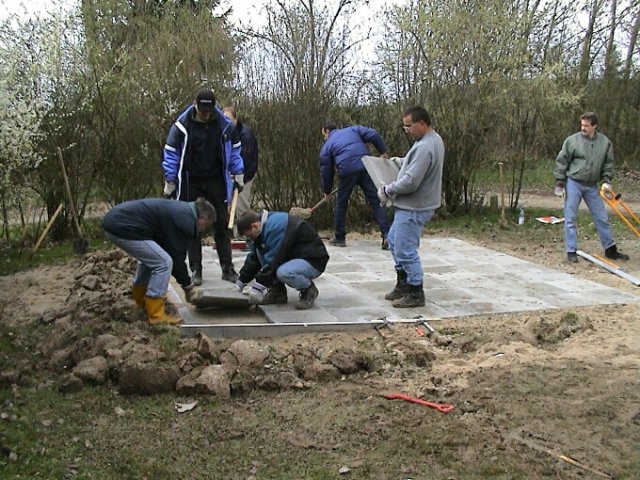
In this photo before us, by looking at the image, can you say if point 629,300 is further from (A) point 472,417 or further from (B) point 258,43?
(B) point 258,43

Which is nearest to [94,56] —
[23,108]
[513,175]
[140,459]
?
[23,108]

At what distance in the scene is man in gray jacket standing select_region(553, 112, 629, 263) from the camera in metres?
8.26

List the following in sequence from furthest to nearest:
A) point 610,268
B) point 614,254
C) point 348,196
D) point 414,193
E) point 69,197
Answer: point 348,196, point 69,197, point 614,254, point 610,268, point 414,193

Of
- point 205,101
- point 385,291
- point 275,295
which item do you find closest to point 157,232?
Answer: point 275,295

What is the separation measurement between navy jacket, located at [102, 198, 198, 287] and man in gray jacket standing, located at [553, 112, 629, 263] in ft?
16.0

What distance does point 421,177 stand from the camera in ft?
19.1

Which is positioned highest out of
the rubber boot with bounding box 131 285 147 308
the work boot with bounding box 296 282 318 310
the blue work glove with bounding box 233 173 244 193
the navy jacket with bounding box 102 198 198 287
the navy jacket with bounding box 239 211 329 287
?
the blue work glove with bounding box 233 173 244 193

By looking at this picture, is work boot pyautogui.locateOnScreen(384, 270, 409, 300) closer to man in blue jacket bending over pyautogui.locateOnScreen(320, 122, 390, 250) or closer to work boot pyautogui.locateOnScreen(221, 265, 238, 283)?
work boot pyautogui.locateOnScreen(221, 265, 238, 283)

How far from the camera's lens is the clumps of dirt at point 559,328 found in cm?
542

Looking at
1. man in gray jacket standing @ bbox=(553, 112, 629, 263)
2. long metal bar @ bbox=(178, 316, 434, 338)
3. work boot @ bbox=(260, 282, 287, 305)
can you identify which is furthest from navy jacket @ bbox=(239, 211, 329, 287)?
man in gray jacket standing @ bbox=(553, 112, 629, 263)

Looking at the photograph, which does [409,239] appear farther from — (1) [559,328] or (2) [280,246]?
(1) [559,328]

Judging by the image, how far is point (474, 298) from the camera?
6.62 m

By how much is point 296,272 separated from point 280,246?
258 mm

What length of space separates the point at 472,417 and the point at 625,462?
831 millimetres
